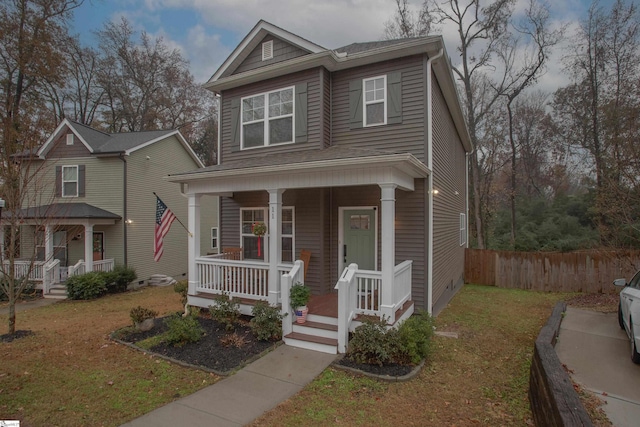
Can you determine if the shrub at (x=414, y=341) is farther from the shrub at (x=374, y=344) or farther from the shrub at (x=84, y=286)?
the shrub at (x=84, y=286)

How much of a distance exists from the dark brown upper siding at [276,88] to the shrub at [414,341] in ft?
15.5

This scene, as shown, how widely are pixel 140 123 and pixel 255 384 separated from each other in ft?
83.8

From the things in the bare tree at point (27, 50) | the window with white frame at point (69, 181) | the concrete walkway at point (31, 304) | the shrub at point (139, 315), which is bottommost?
the concrete walkway at point (31, 304)

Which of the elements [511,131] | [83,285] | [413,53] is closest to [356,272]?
[413,53]

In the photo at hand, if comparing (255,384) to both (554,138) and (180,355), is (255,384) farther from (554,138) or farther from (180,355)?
(554,138)

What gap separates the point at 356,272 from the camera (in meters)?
6.16

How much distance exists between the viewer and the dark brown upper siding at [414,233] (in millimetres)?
7508

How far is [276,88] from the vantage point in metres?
9.10

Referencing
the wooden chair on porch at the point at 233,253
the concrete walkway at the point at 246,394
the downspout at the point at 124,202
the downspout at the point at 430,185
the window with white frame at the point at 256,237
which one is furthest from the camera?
the downspout at the point at 124,202

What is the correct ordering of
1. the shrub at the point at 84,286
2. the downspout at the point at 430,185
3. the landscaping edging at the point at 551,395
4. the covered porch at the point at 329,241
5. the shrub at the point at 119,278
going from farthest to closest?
the shrub at the point at 119,278
the shrub at the point at 84,286
the downspout at the point at 430,185
the covered porch at the point at 329,241
the landscaping edging at the point at 551,395

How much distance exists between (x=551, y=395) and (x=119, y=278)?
1444 cm

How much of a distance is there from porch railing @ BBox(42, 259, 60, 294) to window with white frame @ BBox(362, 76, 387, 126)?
44.4ft

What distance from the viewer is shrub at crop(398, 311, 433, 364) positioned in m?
5.27

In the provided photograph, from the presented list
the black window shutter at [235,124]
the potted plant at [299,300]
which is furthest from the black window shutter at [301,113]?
the potted plant at [299,300]
